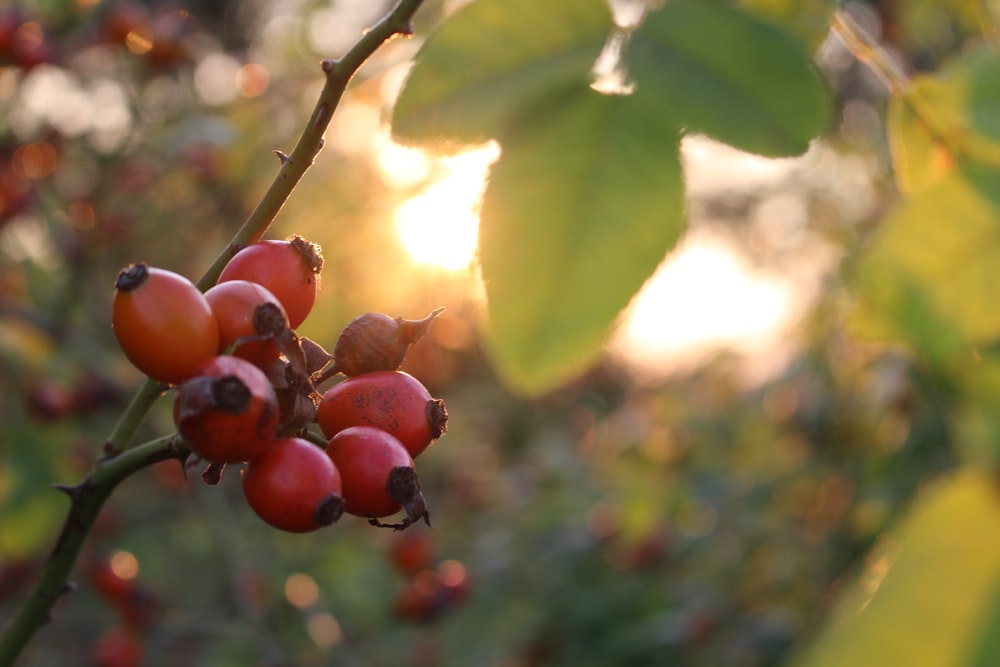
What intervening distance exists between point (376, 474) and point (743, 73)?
60 centimetres

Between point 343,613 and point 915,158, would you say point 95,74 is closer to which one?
point 343,613

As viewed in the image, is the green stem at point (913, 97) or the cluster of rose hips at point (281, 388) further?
the green stem at point (913, 97)

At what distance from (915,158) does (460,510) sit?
4.29m

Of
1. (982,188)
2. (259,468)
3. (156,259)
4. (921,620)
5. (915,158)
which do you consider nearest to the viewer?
(921,620)

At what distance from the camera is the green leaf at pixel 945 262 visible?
1.37 m

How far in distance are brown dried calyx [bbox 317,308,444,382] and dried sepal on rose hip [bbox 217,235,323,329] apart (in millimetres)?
67

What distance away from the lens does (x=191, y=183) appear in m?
4.66

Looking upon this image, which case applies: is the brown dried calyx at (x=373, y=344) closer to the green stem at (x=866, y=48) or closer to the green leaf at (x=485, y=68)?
the green leaf at (x=485, y=68)

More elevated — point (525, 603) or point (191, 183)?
point (191, 183)

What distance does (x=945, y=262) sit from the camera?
137 cm

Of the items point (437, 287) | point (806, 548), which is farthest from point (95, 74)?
point (806, 548)

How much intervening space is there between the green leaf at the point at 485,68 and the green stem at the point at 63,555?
47cm

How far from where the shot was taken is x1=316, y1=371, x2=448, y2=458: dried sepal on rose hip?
1065 mm

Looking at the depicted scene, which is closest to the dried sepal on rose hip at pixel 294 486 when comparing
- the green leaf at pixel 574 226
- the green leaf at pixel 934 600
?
the green leaf at pixel 574 226
